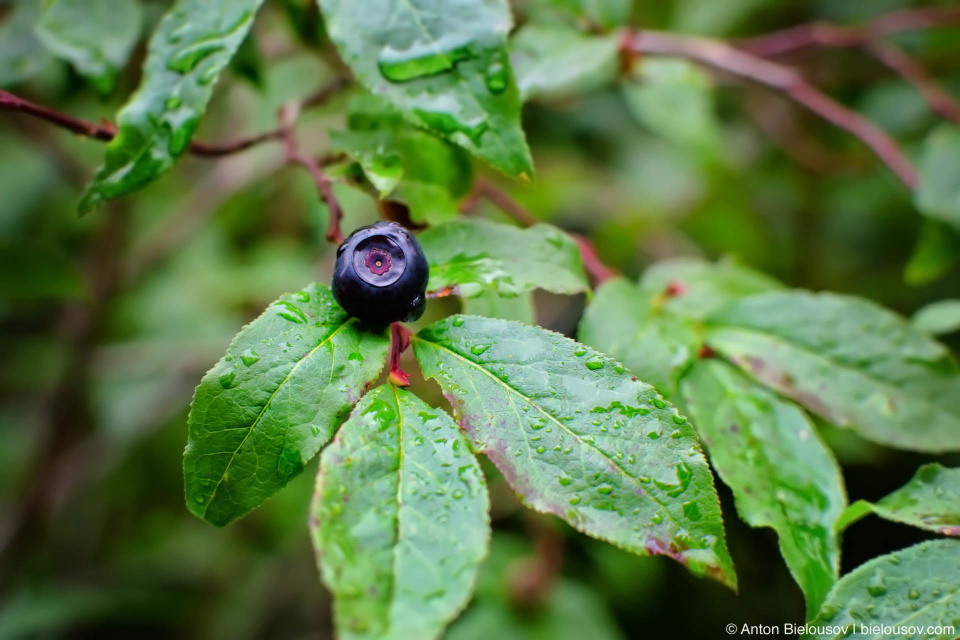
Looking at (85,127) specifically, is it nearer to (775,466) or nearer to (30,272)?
(30,272)

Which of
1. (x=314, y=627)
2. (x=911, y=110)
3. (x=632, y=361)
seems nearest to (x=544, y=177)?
(x=911, y=110)

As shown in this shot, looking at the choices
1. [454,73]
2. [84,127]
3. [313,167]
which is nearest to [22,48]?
[84,127]

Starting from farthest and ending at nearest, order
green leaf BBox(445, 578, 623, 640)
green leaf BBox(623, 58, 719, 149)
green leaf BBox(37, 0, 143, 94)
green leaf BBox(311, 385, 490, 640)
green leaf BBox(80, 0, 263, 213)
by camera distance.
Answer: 1. green leaf BBox(445, 578, 623, 640)
2. green leaf BBox(623, 58, 719, 149)
3. green leaf BBox(37, 0, 143, 94)
4. green leaf BBox(80, 0, 263, 213)
5. green leaf BBox(311, 385, 490, 640)

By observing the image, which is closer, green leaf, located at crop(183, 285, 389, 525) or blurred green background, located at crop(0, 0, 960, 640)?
green leaf, located at crop(183, 285, 389, 525)

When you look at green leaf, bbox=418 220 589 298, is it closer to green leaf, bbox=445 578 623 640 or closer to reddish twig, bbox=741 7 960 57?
reddish twig, bbox=741 7 960 57

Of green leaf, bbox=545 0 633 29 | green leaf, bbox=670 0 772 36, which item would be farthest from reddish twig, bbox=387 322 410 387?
green leaf, bbox=670 0 772 36

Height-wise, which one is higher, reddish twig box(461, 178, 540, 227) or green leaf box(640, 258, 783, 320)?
reddish twig box(461, 178, 540, 227)

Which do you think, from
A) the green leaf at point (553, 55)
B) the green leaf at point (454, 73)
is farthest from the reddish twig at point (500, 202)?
the green leaf at point (454, 73)
